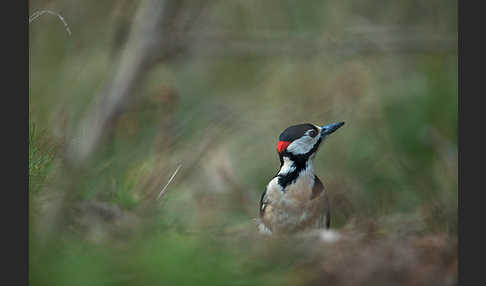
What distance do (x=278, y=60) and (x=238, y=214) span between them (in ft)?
7.69

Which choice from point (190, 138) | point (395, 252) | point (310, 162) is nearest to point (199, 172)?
point (190, 138)

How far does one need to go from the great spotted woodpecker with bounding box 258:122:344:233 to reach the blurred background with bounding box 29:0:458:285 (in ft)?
0.34

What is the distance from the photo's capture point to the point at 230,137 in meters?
3.81

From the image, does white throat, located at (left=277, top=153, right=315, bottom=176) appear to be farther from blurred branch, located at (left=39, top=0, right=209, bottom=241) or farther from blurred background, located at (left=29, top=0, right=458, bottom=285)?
blurred branch, located at (left=39, top=0, right=209, bottom=241)

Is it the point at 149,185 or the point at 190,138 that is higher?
the point at 190,138

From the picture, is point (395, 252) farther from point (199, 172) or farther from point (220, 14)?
point (220, 14)

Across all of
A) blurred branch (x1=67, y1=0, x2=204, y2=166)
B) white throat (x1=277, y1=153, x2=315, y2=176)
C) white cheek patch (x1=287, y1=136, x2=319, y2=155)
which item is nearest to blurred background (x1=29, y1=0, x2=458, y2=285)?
blurred branch (x1=67, y1=0, x2=204, y2=166)

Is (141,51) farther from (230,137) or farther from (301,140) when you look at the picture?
(301,140)

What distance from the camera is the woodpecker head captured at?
2.18 metres

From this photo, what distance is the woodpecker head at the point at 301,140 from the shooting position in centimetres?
218

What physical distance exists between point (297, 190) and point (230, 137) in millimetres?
1626

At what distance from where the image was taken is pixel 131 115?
3783 millimetres

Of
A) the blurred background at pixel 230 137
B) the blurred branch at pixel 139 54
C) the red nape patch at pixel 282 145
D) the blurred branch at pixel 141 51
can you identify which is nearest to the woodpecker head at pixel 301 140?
the red nape patch at pixel 282 145

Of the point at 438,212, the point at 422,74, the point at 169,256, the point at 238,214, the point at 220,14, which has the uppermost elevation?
the point at 220,14
